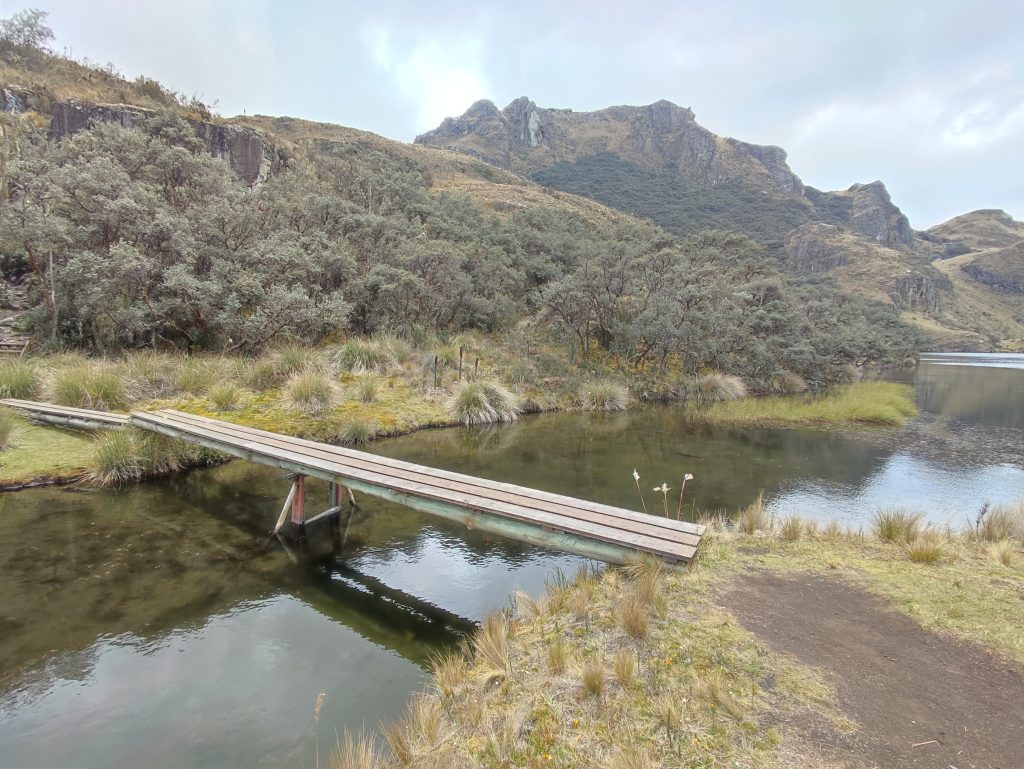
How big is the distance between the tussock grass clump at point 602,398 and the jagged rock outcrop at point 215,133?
2390cm

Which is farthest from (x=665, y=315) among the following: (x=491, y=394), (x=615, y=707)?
(x=615, y=707)

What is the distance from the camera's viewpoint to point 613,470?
11.3 m

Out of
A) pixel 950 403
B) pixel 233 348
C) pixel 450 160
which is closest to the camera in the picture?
pixel 233 348

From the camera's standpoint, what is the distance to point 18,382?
11.4 metres

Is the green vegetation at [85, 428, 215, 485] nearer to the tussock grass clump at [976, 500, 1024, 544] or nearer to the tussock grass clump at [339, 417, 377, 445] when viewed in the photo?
the tussock grass clump at [339, 417, 377, 445]

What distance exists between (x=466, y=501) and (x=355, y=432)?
23.7 ft

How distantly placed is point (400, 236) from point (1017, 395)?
37063mm

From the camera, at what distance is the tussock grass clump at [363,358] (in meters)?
16.0

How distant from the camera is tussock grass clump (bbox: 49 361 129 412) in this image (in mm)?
11000

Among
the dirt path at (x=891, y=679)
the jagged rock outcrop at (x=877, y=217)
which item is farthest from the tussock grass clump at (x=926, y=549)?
the jagged rock outcrop at (x=877, y=217)

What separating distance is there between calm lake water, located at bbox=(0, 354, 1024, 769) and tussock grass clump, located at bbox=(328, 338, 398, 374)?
520 cm

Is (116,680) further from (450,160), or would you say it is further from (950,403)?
(450,160)

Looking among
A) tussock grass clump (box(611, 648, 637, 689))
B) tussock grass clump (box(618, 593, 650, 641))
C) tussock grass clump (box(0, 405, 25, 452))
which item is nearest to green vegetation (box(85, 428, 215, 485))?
tussock grass clump (box(0, 405, 25, 452))

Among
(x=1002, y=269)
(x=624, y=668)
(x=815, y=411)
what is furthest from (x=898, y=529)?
(x=1002, y=269)
